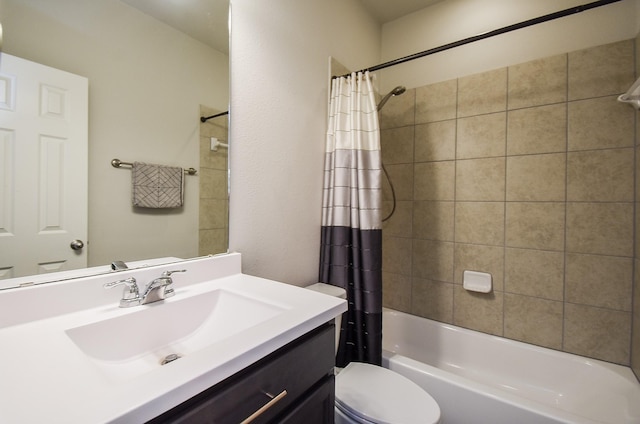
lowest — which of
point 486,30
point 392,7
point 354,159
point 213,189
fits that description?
point 213,189

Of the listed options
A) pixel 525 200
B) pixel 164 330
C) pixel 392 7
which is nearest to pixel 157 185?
pixel 164 330

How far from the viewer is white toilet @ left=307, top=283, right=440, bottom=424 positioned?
1049 millimetres

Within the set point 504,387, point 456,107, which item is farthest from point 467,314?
point 456,107

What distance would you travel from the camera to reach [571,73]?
160cm

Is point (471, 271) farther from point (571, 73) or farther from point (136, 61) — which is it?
point (136, 61)

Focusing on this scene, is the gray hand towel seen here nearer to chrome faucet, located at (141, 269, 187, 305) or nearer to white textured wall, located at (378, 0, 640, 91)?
chrome faucet, located at (141, 269, 187, 305)

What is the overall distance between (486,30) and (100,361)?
2550 mm

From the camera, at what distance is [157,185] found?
981 mm

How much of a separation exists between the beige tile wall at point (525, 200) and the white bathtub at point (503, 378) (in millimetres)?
89

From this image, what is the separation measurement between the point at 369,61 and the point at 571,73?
124 cm

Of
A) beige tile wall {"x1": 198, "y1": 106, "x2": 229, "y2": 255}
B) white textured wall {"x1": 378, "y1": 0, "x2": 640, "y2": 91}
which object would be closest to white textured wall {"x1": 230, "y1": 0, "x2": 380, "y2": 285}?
beige tile wall {"x1": 198, "y1": 106, "x2": 229, "y2": 255}

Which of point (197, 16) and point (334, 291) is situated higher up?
point (197, 16)

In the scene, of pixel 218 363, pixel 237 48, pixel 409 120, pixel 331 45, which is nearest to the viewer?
pixel 218 363

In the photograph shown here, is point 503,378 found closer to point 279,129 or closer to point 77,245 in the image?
point 279,129
